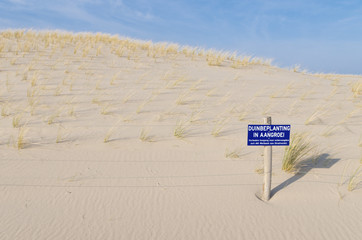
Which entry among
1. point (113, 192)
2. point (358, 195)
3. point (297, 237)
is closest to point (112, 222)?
point (113, 192)

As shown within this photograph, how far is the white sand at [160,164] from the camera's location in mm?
2803

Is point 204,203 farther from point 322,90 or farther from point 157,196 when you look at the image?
point 322,90

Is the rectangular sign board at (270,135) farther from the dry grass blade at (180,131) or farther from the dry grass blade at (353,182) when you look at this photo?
the dry grass blade at (180,131)

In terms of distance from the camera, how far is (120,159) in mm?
4098

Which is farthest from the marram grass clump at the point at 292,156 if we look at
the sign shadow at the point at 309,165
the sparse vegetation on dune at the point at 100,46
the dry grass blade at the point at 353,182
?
the sparse vegetation on dune at the point at 100,46

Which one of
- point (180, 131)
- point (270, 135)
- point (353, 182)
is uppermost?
point (270, 135)

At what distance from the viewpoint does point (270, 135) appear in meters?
3.03

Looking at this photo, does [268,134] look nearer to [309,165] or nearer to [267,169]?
[267,169]

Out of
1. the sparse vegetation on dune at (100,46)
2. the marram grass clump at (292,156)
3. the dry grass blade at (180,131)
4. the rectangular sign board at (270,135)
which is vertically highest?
the sparse vegetation on dune at (100,46)

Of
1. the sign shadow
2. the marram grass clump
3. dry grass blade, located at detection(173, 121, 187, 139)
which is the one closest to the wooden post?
the sign shadow

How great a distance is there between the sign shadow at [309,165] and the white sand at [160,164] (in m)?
0.04

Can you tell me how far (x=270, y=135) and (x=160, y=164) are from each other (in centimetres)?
171

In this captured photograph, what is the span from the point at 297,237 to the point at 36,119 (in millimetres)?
4903

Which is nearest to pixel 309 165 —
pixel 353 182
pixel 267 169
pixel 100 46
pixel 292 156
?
pixel 292 156
